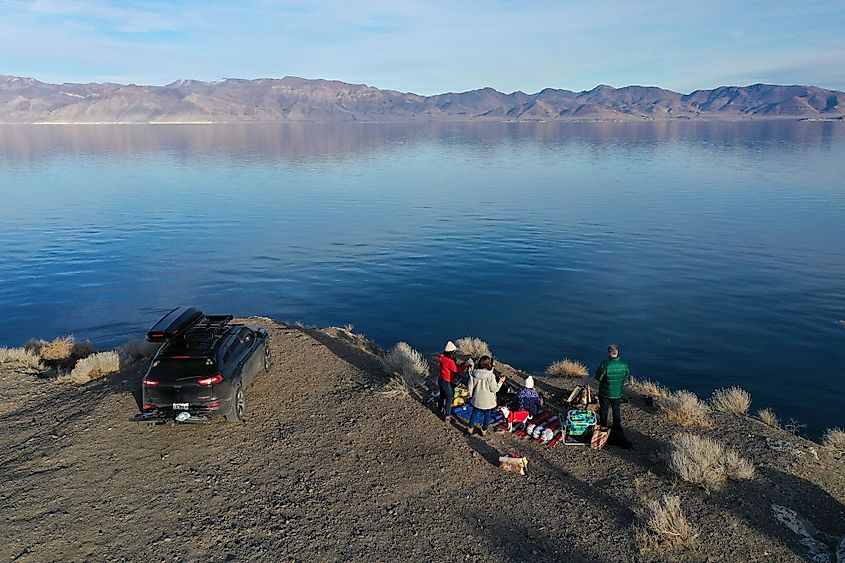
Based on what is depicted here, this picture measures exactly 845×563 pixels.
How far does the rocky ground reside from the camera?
810cm

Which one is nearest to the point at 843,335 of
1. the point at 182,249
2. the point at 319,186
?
the point at 182,249

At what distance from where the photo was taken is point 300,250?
35.7 m

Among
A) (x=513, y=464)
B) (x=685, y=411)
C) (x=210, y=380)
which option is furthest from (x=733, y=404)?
(x=210, y=380)

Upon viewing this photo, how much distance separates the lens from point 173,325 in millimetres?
11695

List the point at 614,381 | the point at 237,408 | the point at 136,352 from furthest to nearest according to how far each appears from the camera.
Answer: the point at 136,352 < the point at 237,408 < the point at 614,381

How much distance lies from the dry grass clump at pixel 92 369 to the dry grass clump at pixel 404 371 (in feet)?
23.5

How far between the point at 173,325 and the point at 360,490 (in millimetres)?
5374

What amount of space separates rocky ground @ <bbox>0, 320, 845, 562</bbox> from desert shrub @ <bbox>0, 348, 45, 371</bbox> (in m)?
3.47

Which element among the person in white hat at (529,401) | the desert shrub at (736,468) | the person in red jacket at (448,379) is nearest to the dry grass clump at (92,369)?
the person in red jacket at (448,379)

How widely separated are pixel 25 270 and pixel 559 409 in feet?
104

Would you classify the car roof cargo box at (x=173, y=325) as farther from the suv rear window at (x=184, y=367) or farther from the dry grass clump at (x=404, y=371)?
the dry grass clump at (x=404, y=371)

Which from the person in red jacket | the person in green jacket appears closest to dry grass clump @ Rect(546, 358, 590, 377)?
the person in green jacket

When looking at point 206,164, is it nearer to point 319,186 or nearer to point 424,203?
point 319,186

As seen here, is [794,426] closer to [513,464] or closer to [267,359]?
[513,464]
